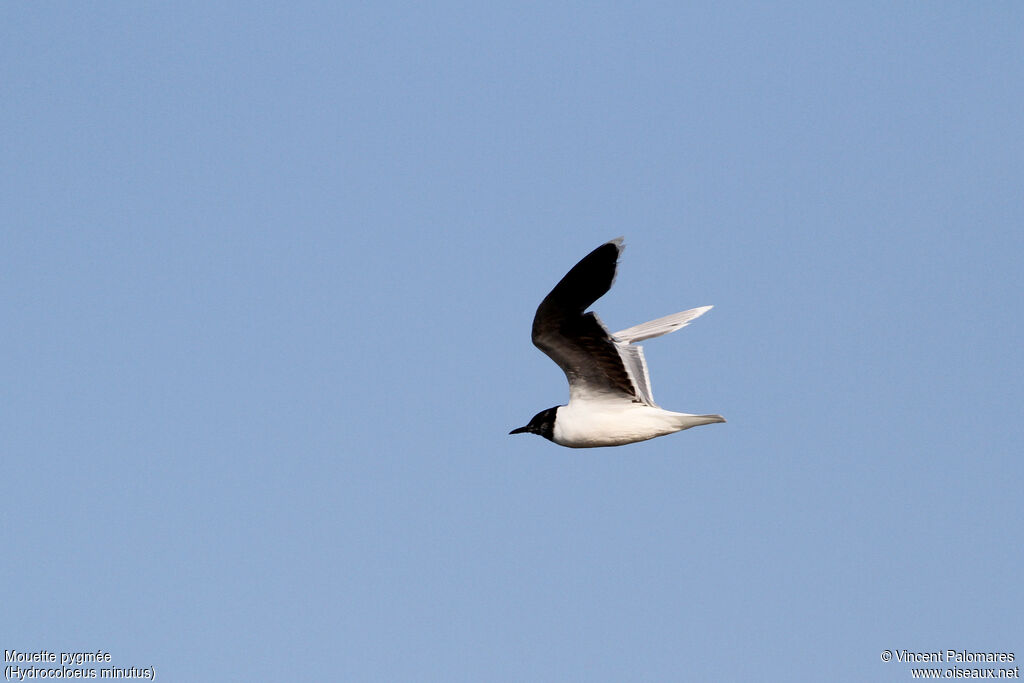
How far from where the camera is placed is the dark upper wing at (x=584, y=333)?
35.6 feet

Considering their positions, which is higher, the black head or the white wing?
the white wing

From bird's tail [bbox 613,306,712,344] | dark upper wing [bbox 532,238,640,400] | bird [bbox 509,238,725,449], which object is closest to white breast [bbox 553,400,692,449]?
bird [bbox 509,238,725,449]

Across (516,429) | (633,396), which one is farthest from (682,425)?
(516,429)

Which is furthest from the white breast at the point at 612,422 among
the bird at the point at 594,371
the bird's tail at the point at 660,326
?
the bird's tail at the point at 660,326

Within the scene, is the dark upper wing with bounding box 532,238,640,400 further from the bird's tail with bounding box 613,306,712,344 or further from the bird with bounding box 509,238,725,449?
the bird's tail with bounding box 613,306,712,344

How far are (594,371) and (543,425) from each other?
1112mm

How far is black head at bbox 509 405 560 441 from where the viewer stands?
1247 centimetres

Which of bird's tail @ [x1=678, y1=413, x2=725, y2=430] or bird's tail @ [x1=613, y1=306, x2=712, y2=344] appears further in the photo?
bird's tail @ [x1=613, y1=306, x2=712, y2=344]

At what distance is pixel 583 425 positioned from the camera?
12047mm

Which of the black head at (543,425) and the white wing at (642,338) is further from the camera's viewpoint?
the black head at (543,425)

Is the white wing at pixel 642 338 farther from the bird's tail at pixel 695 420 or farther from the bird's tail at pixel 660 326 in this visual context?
the bird's tail at pixel 695 420

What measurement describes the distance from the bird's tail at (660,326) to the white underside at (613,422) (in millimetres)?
853

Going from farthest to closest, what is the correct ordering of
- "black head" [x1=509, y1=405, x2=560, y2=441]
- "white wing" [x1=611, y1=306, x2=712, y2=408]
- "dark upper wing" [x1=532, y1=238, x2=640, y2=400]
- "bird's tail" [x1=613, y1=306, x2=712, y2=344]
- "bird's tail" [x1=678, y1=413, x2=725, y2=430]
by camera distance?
"bird's tail" [x1=613, y1=306, x2=712, y2=344] → "black head" [x1=509, y1=405, x2=560, y2=441] → "white wing" [x1=611, y1=306, x2=712, y2=408] → "bird's tail" [x1=678, y1=413, x2=725, y2=430] → "dark upper wing" [x1=532, y1=238, x2=640, y2=400]

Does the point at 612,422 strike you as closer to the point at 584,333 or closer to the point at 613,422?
the point at 613,422
